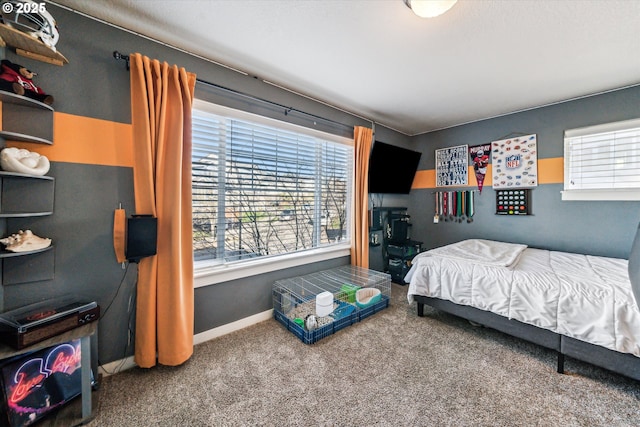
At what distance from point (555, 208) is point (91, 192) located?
455 centimetres

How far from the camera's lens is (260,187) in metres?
2.31

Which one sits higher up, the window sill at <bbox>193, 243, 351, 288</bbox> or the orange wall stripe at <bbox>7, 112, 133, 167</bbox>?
the orange wall stripe at <bbox>7, 112, 133, 167</bbox>

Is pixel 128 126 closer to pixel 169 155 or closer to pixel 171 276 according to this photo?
pixel 169 155

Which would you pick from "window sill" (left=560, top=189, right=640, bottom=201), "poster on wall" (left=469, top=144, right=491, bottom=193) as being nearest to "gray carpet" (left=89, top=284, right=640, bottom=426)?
"window sill" (left=560, top=189, right=640, bottom=201)

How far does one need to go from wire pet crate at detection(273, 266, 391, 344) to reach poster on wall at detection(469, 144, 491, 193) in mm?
2062

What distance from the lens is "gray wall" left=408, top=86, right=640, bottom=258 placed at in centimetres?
238

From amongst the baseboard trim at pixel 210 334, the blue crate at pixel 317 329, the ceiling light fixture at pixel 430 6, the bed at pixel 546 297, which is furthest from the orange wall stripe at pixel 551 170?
the baseboard trim at pixel 210 334

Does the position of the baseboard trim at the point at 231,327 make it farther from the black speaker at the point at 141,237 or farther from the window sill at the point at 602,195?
the window sill at the point at 602,195

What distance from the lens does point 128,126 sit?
1617mm

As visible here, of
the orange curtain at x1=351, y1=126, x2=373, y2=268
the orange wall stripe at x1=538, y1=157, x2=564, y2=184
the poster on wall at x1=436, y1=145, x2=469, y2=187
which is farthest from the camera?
the poster on wall at x1=436, y1=145, x2=469, y2=187

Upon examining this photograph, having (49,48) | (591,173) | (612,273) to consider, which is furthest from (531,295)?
(49,48)

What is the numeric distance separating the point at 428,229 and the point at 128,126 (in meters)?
4.02

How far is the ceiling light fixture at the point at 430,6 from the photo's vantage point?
4.05 feet

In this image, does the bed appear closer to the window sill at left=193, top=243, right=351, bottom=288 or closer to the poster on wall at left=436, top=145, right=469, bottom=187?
Result: the window sill at left=193, top=243, right=351, bottom=288
